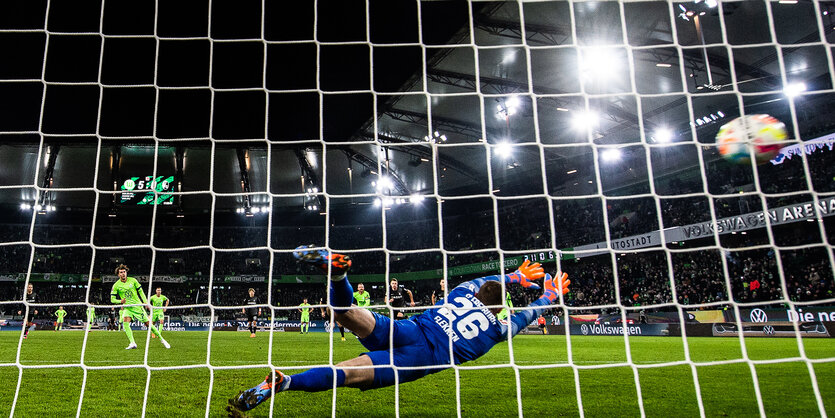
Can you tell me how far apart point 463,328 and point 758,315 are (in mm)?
11817

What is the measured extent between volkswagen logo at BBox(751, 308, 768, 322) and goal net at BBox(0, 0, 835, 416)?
0.28 feet

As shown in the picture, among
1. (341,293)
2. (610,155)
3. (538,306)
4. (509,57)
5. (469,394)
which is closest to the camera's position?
(341,293)

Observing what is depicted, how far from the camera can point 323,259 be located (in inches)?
122

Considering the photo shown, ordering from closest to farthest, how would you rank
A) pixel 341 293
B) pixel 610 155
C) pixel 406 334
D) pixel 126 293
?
1. pixel 341 293
2. pixel 406 334
3. pixel 126 293
4. pixel 610 155

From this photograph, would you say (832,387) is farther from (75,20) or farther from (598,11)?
(75,20)

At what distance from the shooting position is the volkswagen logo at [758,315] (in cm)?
1188

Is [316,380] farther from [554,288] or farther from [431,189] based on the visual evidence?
[431,189]

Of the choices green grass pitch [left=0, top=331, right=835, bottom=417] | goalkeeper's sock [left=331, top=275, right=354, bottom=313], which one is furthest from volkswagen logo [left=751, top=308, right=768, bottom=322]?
goalkeeper's sock [left=331, top=275, right=354, bottom=313]

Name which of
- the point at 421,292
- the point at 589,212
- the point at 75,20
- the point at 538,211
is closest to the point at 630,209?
the point at 589,212

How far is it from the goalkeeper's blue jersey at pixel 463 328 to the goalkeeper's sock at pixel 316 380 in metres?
0.69

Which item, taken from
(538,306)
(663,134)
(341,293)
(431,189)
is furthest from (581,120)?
(341,293)

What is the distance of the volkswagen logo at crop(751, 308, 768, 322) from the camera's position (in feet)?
39.0

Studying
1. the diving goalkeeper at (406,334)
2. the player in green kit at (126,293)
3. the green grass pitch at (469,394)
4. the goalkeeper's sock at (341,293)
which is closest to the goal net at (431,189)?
the green grass pitch at (469,394)

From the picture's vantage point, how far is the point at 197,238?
88.4ft
